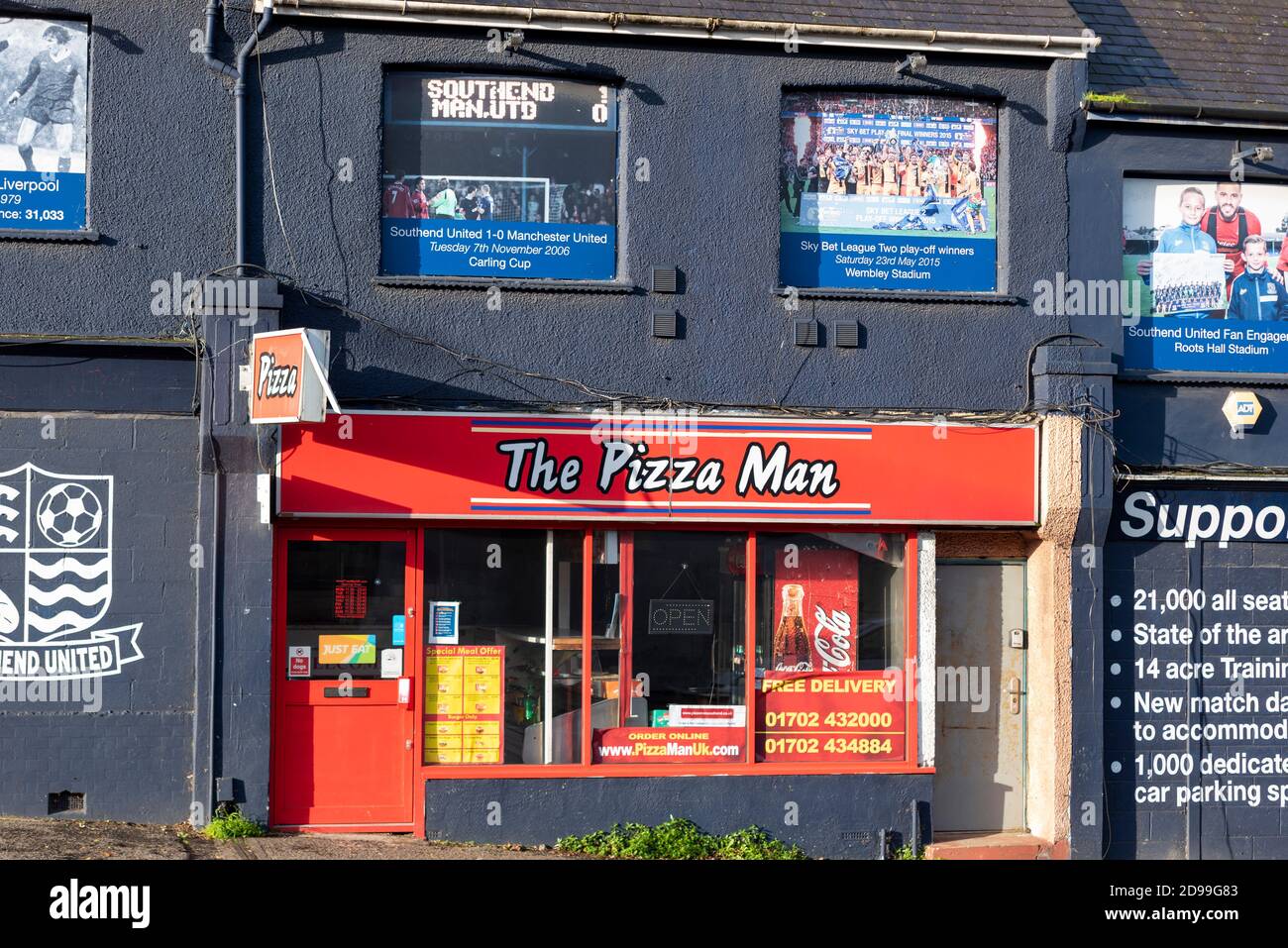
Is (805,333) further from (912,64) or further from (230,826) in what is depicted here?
(230,826)

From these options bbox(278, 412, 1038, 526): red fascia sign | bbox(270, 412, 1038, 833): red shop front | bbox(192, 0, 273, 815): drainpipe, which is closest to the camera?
bbox(192, 0, 273, 815): drainpipe

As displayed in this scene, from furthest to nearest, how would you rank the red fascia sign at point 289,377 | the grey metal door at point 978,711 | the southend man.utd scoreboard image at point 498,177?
the grey metal door at point 978,711 → the southend man.utd scoreboard image at point 498,177 → the red fascia sign at point 289,377

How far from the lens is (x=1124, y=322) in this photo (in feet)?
41.1

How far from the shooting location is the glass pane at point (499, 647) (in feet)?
38.5

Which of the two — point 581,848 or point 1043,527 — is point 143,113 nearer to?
point 581,848

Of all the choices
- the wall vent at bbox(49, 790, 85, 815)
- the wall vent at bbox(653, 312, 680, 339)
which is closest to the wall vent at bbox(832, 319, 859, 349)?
the wall vent at bbox(653, 312, 680, 339)

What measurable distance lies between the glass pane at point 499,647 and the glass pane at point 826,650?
1.61 metres

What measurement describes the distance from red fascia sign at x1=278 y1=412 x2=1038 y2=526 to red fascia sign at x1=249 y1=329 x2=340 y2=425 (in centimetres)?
68

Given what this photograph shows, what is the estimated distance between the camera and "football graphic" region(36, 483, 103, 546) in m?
11.2

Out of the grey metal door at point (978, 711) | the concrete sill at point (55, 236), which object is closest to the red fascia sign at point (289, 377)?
the concrete sill at point (55, 236)

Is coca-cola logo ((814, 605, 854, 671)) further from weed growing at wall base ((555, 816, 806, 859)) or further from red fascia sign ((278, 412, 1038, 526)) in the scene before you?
weed growing at wall base ((555, 816, 806, 859))

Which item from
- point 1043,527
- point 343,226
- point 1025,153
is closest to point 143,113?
point 343,226

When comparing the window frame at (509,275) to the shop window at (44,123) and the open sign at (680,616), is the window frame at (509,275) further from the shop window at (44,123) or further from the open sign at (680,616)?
the open sign at (680,616)

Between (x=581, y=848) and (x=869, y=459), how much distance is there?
388cm
